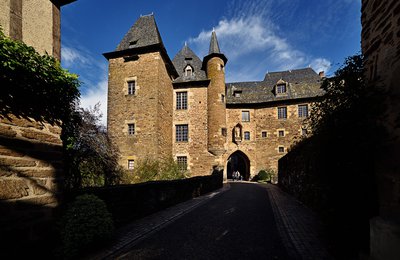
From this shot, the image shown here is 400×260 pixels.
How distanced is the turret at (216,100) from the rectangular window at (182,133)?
222cm

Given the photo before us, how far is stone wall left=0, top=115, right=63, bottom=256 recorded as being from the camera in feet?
9.07

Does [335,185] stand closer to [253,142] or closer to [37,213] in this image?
[37,213]

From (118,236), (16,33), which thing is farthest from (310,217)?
(16,33)

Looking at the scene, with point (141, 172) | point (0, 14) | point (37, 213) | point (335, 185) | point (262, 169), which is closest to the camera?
point (335, 185)

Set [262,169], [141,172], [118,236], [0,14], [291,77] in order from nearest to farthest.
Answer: [0,14], [118,236], [141,172], [262,169], [291,77]

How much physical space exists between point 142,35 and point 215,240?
18036 millimetres

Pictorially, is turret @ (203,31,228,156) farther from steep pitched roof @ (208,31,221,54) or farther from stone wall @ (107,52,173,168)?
stone wall @ (107,52,173,168)

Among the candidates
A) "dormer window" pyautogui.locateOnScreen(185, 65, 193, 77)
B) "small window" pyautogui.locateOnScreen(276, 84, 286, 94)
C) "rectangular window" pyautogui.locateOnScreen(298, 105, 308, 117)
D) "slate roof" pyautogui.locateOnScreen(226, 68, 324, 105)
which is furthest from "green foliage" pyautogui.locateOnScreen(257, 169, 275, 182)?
"dormer window" pyautogui.locateOnScreen(185, 65, 193, 77)

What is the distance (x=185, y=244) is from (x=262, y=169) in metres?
20.7

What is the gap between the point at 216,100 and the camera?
61.6 feet

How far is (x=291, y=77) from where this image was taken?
26.3 meters

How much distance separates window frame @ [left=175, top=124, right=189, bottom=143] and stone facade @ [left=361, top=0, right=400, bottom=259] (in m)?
16.7

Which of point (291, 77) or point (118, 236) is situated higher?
point (291, 77)

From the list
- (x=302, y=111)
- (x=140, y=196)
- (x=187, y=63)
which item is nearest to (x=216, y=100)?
(x=187, y=63)
